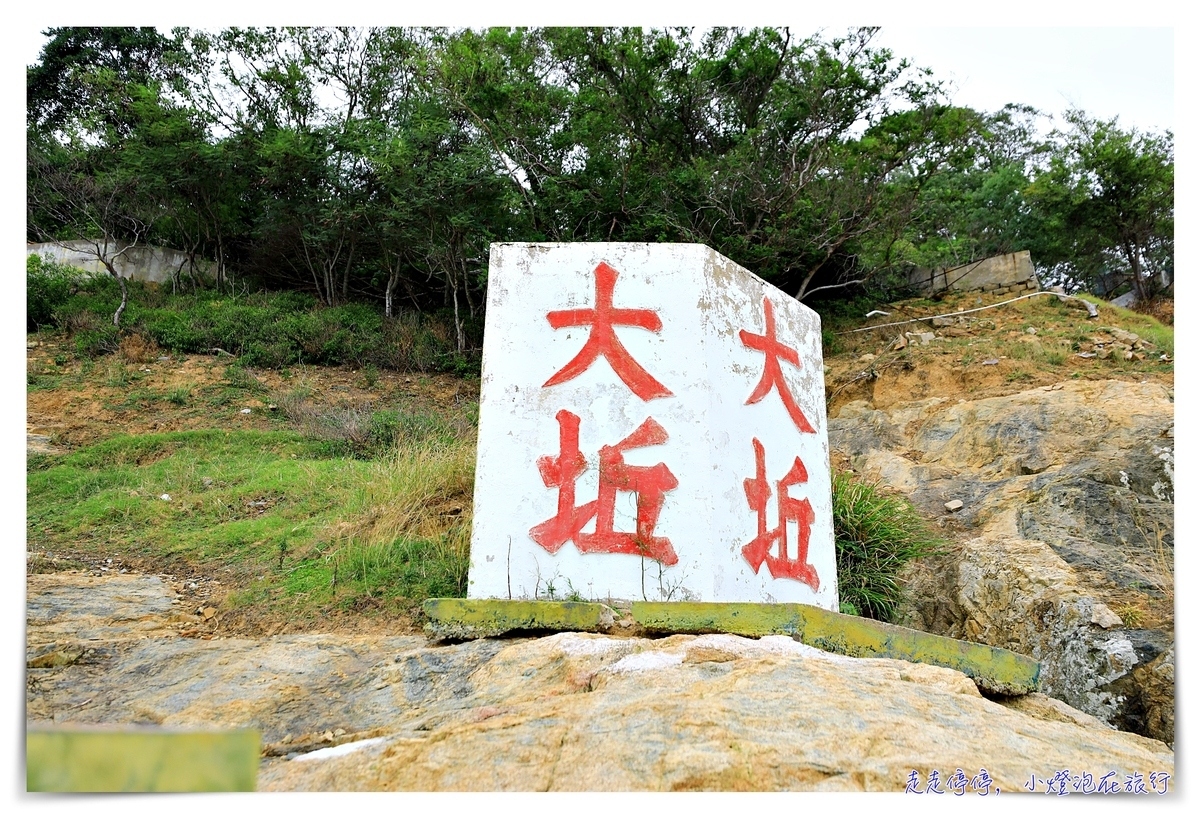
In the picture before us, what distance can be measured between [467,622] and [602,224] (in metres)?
9.55

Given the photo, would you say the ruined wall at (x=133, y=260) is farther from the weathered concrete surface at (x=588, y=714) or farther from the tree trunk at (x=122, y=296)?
the weathered concrete surface at (x=588, y=714)

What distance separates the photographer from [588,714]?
2.44 metres

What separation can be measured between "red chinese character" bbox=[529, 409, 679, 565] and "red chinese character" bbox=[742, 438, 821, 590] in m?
0.46

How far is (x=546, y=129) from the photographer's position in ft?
40.9

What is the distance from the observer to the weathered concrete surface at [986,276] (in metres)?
13.2

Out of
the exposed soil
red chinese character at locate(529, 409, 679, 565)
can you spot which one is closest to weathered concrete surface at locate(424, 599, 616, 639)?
red chinese character at locate(529, 409, 679, 565)

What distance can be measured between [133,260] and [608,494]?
14227mm

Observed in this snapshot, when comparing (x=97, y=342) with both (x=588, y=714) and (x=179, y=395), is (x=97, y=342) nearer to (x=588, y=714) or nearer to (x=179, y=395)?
(x=179, y=395)

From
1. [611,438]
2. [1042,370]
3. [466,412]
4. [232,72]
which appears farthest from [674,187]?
[611,438]

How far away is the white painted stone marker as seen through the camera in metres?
3.84

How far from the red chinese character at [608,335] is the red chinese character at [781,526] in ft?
2.08

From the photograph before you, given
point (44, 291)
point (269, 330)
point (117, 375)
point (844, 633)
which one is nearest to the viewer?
point (844, 633)

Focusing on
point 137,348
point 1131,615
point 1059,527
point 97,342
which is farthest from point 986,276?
point 97,342

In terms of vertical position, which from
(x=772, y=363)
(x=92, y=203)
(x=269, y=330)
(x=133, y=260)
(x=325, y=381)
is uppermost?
(x=92, y=203)
